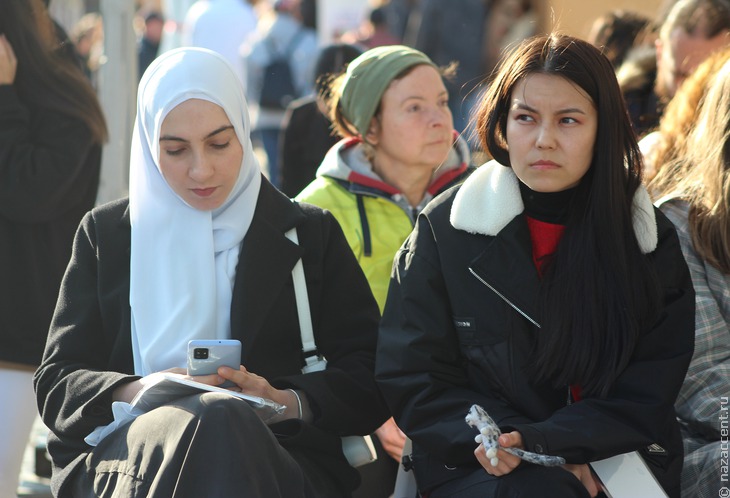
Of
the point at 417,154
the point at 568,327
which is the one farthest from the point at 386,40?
the point at 568,327

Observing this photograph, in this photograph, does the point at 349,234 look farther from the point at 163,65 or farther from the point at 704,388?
the point at 704,388

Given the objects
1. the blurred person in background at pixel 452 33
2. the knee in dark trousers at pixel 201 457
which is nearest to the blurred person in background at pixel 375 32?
the blurred person in background at pixel 452 33

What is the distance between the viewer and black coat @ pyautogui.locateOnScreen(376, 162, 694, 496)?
3.18 metres

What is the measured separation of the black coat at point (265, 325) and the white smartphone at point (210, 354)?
0.22 meters

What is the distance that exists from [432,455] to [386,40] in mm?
7414

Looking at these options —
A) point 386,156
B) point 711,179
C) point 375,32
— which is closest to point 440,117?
point 386,156

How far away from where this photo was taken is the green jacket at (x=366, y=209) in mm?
4340

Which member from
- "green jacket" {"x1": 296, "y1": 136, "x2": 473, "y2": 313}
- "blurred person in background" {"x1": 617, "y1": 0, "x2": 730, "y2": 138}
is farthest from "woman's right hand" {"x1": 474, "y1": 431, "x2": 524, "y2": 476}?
"blurred person in background" {"x1": 617, "y1": 0, "x2": 730, "y2": 138}

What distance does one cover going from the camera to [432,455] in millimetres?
3301

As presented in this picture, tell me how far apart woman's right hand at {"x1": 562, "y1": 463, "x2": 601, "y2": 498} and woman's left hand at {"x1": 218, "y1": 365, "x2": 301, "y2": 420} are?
0.82 m

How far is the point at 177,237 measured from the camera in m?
3.52

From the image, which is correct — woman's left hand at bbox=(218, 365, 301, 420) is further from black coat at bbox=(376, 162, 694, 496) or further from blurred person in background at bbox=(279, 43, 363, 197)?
blurred person in background at bbox=(279, 43, 363, 197)

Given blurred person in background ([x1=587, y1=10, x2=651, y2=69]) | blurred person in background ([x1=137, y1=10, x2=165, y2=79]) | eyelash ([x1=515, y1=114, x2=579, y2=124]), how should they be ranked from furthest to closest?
blurred person in background ([x1=137, y1=10, x2=165, y2=79]) → blurred person in background ([x1=587, y1=10, x2=651, y2=69]) → eyelash ([x1=515, y1=114, x2=579, y2=124])

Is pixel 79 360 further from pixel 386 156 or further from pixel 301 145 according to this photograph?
pixel 301 145
